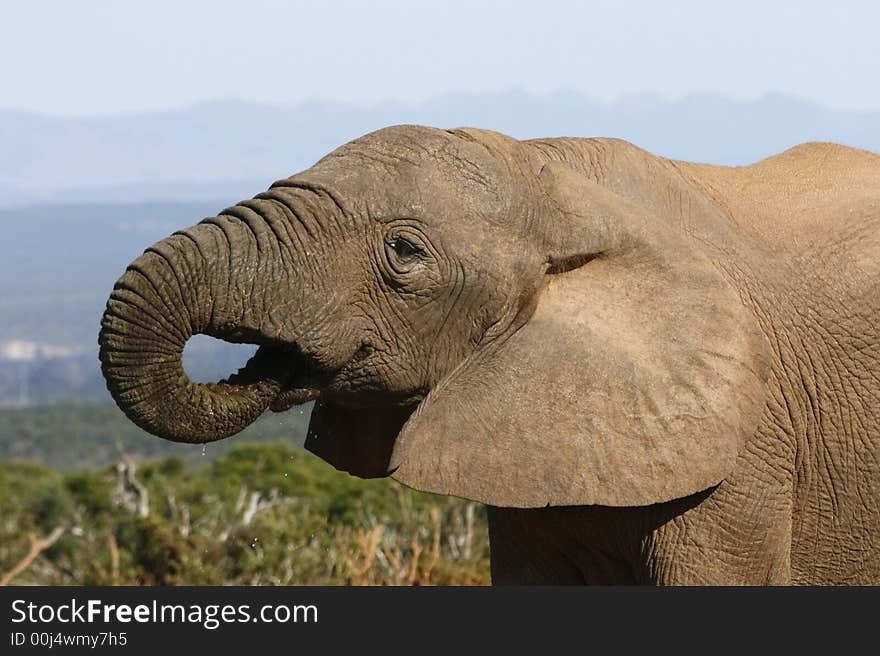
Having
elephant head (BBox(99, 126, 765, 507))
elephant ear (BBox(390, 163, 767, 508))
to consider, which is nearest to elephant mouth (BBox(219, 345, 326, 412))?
elephant head (BBox(99, 126, 765, 507))

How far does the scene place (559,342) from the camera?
3.91m

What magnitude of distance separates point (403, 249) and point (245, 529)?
8133mm

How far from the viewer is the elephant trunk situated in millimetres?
3518

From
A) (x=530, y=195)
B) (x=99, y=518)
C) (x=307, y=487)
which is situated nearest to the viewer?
(x=530, y=195)

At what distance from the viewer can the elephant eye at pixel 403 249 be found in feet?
12.3

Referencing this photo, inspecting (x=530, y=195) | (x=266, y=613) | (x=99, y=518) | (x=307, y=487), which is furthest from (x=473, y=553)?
(x=307, y=487)

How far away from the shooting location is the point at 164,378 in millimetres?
3576

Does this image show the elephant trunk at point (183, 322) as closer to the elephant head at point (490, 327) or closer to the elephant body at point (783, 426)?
the elephant head at point (490, 327)

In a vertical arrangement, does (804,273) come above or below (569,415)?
above

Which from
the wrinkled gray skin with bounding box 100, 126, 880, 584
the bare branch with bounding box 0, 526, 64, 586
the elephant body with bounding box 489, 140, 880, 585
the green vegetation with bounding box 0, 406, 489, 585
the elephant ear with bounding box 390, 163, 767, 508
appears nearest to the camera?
the wrinkled gray skin with bounding box 100, 126, 880, 584

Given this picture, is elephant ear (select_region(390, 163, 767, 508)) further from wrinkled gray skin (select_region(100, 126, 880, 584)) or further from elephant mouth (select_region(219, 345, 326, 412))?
elephant mouth (select_region(219, 345, 326, 412))

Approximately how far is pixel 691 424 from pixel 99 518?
48.9 feet

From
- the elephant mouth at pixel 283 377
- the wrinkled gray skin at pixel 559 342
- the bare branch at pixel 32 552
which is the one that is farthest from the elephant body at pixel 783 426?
the bare branch at pixel 32 552

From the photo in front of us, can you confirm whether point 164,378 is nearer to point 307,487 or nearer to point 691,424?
point 691,424
